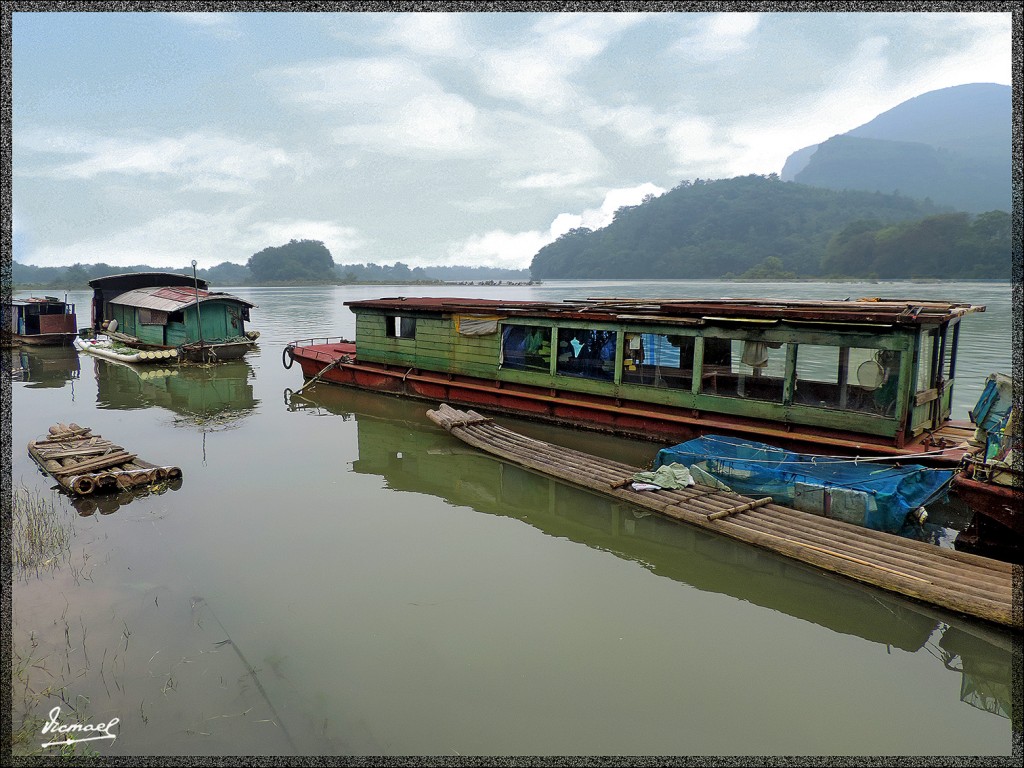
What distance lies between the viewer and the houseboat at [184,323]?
26.9 m

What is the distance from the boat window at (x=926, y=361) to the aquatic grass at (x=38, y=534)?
508 inches

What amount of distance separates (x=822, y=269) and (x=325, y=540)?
112 meters

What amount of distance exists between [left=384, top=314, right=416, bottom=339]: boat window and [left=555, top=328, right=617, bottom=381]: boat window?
16.3ft

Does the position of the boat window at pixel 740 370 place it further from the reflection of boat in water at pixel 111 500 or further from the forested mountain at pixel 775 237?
the forested mountain at pixel 775 237

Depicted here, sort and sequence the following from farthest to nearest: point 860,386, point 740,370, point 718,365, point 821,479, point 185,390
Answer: point 185,390, point 718,365, point 740,370, point 860,386, point 821,479

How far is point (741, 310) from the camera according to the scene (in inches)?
449

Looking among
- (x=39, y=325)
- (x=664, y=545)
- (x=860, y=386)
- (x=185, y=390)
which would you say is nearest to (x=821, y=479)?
(x=664, y=545)

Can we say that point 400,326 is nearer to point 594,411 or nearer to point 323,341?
point 594,411

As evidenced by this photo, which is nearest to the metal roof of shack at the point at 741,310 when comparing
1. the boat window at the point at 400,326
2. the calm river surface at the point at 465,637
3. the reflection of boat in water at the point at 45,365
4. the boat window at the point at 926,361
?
the boat window at the point at 926,361

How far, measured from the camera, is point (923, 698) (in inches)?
225

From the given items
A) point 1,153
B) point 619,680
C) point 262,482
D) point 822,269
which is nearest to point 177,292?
point 262,482

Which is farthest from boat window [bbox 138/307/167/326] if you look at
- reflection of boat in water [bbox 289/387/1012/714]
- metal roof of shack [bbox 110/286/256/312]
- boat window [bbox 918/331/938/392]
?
boat window [bbox 918/331/938/392]

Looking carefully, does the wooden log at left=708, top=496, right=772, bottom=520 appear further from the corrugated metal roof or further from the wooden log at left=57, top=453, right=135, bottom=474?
the corrugated metal roof

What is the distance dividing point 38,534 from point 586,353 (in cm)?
1041
